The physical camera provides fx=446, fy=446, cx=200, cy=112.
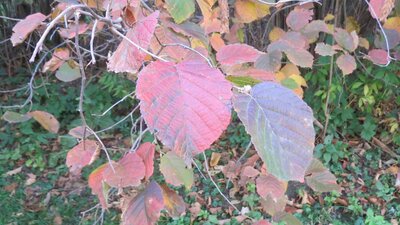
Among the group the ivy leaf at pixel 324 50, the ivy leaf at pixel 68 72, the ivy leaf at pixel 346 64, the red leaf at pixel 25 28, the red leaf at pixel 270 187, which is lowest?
the red leaf at pixel 270 187

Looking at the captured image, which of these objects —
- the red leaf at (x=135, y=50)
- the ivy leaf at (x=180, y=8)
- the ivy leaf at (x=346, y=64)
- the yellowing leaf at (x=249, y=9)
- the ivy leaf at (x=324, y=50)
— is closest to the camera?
the red leaf at (x=135, y=50)

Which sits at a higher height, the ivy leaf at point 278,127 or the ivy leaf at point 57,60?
the ivy leaf at point 278,127

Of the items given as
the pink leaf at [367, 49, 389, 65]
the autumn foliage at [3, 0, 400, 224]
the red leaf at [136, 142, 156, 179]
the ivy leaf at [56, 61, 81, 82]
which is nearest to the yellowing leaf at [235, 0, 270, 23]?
the autumn foliage at [3, 0, 400, 224]

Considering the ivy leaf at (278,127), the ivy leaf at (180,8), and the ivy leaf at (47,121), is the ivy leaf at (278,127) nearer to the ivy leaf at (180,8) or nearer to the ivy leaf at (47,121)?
the ivy leaf at (180,8)

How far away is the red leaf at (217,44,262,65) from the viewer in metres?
1.25

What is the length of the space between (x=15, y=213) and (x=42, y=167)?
2.11 ft

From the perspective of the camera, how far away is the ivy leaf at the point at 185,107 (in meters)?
0.66

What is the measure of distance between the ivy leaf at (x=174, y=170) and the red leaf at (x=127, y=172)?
0.53 ft

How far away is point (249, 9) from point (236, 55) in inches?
14.2

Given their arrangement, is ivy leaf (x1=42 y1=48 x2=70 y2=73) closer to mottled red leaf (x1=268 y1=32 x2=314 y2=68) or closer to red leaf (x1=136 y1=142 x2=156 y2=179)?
red leaf (x1=136 y1=142 x2=156 y2=179)

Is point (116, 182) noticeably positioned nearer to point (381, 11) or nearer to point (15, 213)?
point (381, 11)

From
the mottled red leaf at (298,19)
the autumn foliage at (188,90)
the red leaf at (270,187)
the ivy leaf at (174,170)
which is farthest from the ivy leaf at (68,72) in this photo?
the mottled red leaf at (298,19)

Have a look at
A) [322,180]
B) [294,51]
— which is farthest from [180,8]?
[322,180]

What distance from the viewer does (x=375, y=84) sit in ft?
10.4
